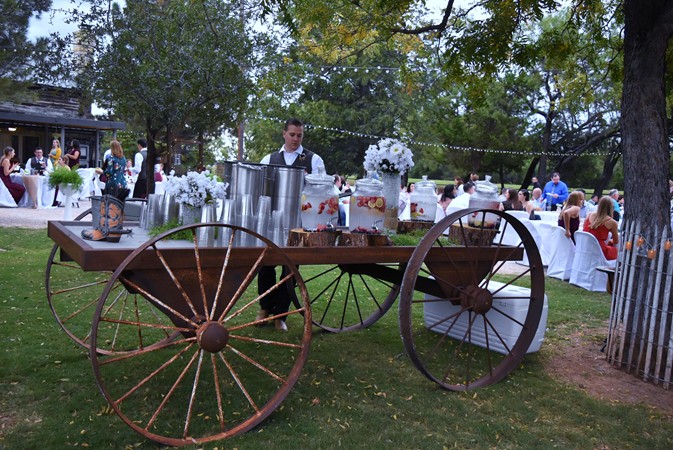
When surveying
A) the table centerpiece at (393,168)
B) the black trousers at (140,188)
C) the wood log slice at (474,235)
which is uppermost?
the table centerpiece at (393,168)

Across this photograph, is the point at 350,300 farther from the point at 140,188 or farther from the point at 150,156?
the point at 150,156

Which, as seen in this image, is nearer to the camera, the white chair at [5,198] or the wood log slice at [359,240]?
the wood log slice at [359,240]

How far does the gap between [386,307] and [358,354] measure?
31.9 inches

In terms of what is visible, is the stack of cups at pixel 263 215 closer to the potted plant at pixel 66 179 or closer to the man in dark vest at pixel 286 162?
the man in dark vest at pixel 286 162

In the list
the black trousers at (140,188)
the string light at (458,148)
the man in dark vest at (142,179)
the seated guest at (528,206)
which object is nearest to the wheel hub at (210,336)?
the seated guest at (528,206)

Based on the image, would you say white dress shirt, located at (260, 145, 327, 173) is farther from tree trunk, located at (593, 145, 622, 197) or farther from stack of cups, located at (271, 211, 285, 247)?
tree trunk, located at (593, 145, 622, 197)

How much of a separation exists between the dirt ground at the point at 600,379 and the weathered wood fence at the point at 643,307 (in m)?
0.10

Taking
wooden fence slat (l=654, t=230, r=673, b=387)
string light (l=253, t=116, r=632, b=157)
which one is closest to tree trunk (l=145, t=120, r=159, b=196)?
wooden fence slat (l=654, t=230, r=673, b=387)

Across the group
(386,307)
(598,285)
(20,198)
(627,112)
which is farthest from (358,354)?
(20,198)

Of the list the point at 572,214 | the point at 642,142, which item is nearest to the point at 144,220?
the point at 642,142

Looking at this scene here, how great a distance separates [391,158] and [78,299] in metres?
3.87

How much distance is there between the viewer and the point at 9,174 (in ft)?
52.5

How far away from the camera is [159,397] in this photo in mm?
4141

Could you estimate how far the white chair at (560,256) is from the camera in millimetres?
9797
